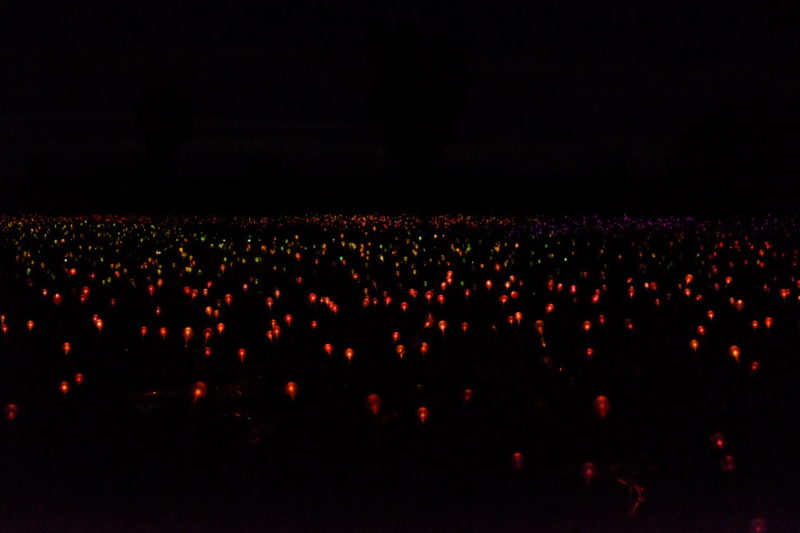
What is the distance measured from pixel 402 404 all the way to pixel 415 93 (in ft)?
121

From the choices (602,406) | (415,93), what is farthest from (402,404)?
(415,93)

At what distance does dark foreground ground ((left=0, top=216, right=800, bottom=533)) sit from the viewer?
4.14 metres

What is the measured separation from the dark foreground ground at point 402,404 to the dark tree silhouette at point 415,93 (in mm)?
29972

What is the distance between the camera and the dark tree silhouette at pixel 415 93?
135 ft

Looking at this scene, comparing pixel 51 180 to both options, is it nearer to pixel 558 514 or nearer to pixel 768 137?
pixel 768 137

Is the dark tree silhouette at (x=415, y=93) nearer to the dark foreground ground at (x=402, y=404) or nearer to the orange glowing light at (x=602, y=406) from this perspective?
the dark foreground ground at (x=402, y=404)

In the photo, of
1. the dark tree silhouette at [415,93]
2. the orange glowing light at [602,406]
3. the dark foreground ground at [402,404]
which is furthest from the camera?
the dark tree silhouette at [415,93]

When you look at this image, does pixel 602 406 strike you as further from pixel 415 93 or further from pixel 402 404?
pixel 415 93

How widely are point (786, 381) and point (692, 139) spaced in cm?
2860

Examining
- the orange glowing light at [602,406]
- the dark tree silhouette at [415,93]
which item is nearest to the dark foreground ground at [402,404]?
the orange glowing light at [602,406]

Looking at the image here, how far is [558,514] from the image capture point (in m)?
4.03

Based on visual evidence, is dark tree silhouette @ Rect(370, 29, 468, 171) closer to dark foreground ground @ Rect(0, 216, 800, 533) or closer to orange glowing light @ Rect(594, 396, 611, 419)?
dark foreground ground @ Rect(0, 216, 800, 533)

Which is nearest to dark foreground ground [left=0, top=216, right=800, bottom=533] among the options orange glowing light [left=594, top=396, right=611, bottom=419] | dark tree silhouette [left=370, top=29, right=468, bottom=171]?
orange glowing light [left=594, top=396, right=611, bottom=419]

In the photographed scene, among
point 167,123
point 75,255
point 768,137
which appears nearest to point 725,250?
point 75,255
